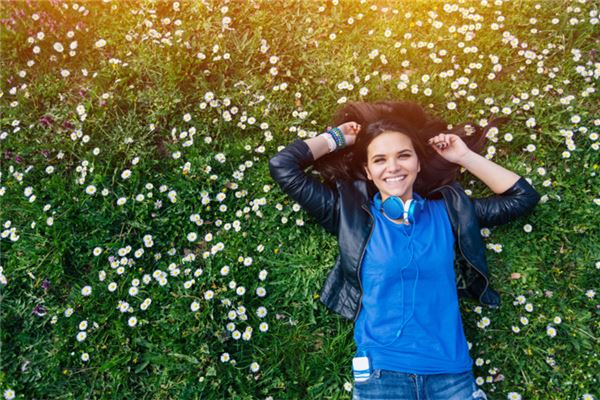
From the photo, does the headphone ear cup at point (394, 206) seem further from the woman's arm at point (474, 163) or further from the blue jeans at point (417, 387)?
the blue jeans at point (417, 387)

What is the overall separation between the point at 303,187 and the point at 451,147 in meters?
1.33

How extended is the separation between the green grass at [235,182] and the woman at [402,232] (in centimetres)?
51

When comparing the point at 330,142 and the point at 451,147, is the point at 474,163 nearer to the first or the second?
the point at 451,147

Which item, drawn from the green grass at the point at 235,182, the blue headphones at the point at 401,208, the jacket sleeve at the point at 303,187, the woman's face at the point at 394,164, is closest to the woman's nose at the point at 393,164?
the woman's face at the point at 394,164

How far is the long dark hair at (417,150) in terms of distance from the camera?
3857mm

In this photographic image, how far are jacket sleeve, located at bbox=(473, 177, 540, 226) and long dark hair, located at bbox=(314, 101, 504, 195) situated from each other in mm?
404

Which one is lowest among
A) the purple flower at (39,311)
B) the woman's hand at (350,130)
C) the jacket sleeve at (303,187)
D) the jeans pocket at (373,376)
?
the purple flower at (39,311)

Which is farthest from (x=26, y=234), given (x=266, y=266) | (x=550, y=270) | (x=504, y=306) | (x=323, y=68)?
(x=550, y=270)

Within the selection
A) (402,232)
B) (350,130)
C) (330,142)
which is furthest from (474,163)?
(330,142)

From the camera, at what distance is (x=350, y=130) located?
160 inches

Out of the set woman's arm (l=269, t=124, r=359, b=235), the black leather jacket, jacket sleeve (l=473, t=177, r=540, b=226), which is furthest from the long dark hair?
jacket sleeve (l=473, t=177, r=540, b=226)

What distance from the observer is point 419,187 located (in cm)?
402

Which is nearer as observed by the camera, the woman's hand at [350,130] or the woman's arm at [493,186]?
the woman's arm at [493,186]

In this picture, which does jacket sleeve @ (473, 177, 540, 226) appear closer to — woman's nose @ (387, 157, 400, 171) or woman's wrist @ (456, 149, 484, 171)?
woman's wrist @ (456, 149, 484, 171)
